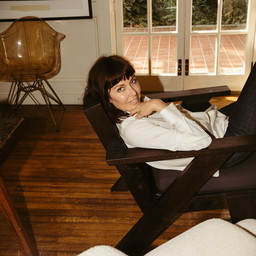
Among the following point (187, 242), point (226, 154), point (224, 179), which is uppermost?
point (187, 242)

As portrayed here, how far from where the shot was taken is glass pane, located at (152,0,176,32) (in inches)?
144

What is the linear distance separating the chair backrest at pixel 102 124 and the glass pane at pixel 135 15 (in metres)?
2.36

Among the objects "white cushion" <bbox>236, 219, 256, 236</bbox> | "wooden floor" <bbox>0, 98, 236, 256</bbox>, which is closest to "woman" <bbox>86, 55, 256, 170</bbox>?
"wooden floor" <bbox>0, 98, 236, 256</bbox>

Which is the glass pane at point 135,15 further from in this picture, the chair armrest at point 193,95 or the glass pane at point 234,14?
the chair armrest at point 193,95

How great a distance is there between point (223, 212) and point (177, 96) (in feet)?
2.30

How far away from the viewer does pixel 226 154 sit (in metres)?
1.45

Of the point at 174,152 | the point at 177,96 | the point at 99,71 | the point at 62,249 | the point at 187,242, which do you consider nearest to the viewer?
the point at 187,242

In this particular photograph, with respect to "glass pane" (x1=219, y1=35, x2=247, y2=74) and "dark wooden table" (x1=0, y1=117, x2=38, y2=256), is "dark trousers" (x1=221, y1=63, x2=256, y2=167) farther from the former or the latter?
"glass pane" (x1=219, y1=35, x2=247, y2=74)

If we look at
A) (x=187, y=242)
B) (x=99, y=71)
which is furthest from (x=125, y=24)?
(x=187, y=242)

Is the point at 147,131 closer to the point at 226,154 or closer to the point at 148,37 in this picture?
the point at 226,154

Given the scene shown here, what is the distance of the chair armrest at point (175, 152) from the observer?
1414 mm

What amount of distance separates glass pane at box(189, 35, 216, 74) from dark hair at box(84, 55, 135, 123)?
2.30 m

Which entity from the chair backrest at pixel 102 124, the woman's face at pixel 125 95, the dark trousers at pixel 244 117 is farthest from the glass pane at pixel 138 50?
the chair backrest at pixel 102 124

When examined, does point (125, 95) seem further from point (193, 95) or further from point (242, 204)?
point (242, 204)
